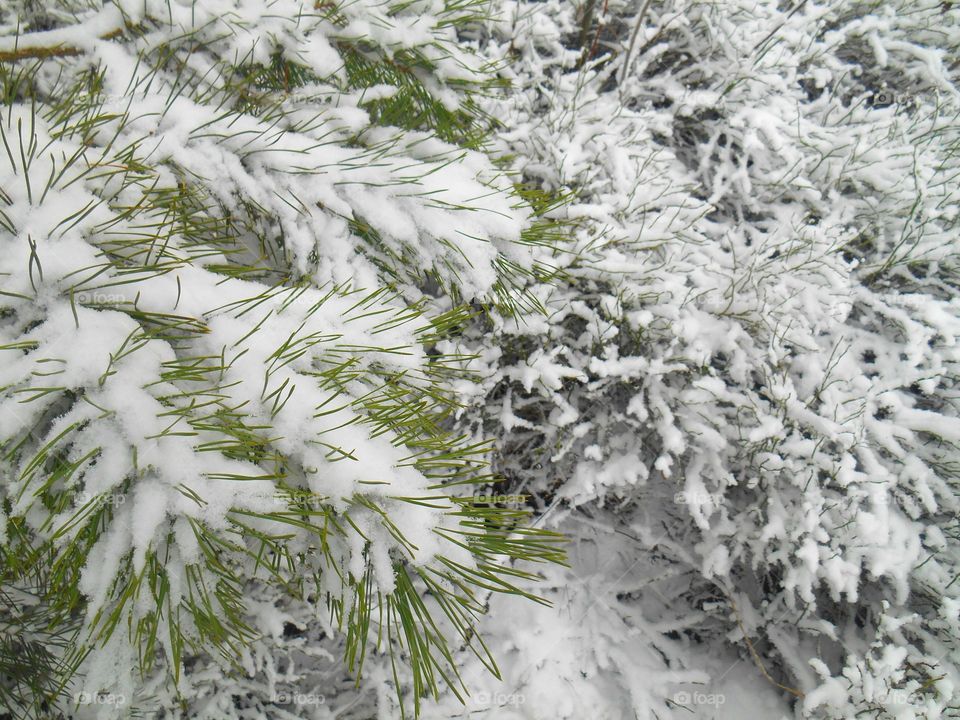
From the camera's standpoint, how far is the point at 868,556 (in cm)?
193

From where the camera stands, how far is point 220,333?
2.60 feet

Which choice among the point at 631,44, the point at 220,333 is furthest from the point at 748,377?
the point at 220,333

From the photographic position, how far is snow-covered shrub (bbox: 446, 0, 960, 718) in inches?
77.4

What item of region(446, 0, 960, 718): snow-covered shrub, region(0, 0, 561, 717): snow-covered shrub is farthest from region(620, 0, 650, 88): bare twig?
region(0, 0, 561, 717): snow-covered shrub

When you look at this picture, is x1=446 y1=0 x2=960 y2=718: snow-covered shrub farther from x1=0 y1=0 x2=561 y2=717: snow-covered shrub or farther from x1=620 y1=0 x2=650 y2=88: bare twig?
x1=0 y1=0 x2=561 y2=717: snow-covered shrub

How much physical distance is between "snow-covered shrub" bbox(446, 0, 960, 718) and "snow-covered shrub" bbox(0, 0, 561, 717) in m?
0.83

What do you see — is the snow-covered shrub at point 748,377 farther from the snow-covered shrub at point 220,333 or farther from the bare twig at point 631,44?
the snow-covered shrub at point 220,333

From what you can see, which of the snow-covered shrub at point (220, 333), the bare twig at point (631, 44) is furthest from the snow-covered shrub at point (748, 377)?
the snow-covered shrub at point (220, 333)

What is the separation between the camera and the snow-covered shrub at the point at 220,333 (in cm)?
68

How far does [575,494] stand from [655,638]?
760 millimetres

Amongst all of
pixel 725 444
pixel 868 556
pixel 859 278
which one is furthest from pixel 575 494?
pixel 859 278

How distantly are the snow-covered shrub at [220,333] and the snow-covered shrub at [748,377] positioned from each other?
83 cm

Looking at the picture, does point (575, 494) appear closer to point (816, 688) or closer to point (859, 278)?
point (816, 688)

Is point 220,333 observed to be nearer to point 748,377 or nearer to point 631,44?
point 748,377
